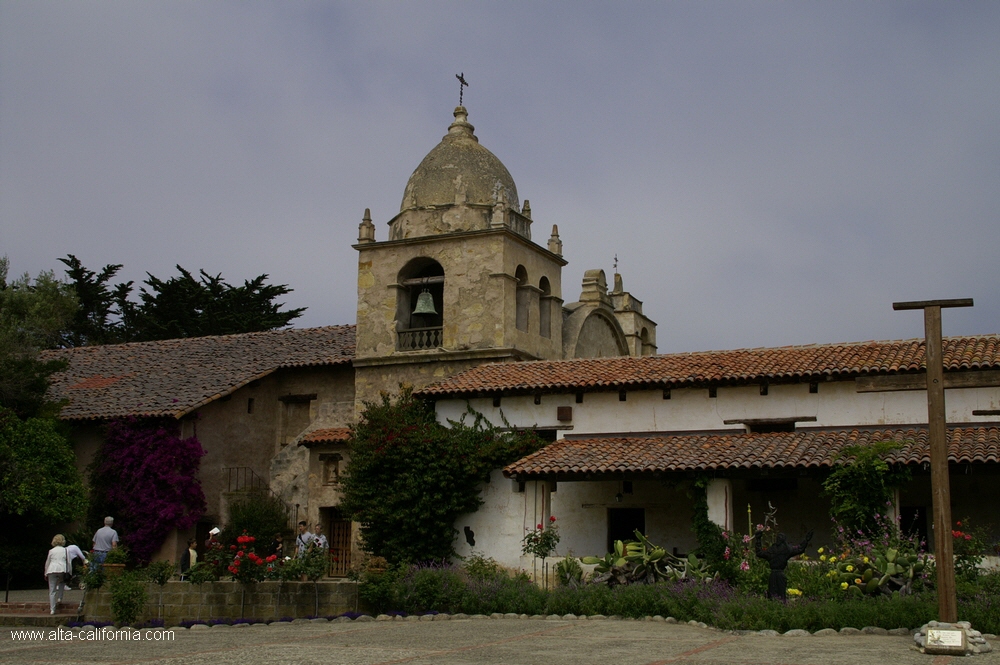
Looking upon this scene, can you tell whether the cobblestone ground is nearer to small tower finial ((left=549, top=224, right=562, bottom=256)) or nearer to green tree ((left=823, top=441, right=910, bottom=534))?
green tree ((left=823, top=441, right=910, bottom=534))

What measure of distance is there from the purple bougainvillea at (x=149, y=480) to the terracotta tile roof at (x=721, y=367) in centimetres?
712

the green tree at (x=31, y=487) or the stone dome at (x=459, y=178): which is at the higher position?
the stone dome at (x=459, y=178)

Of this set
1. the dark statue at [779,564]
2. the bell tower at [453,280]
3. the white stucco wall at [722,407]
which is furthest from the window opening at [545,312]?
the dark statue at [779,564]

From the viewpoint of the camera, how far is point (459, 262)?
86.6ft

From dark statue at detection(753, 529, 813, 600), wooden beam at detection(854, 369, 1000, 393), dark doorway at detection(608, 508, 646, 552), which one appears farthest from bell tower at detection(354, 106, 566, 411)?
wooden beam at detection(854, 369, 1000, 393)

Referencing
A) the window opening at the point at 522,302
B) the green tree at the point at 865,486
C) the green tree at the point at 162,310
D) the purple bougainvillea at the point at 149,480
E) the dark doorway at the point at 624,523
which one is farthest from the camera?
the green tree at the point at 162,310

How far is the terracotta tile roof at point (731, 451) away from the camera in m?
18.6

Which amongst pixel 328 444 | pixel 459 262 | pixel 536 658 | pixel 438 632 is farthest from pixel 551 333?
pixel 536 658

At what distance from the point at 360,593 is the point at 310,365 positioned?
1144 cm

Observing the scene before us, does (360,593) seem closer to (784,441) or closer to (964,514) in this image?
(784,441)

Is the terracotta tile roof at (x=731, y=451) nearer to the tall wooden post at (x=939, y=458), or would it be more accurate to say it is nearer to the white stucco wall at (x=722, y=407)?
the white stucco wall at (x=722, y=407)

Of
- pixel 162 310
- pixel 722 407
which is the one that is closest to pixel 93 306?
pixel 162 310

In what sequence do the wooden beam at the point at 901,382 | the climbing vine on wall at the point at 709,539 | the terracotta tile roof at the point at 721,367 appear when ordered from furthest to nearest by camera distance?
1. the terracotta tile roof at the point at 721,367
2. the climbing vine on wall at the point at 709,539
3. the wooden beam at the point at 901,382

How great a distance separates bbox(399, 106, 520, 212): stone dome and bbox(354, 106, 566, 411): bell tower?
3 cm
